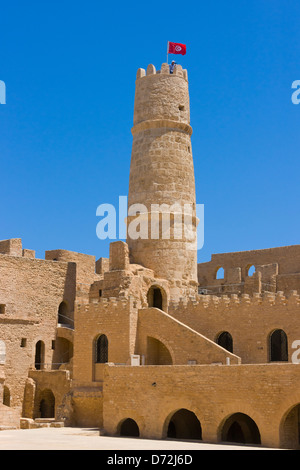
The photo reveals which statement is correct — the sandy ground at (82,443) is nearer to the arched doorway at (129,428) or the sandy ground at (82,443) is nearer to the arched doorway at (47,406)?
the arched doorway at (129,428)

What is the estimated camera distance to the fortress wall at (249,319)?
27.4 m

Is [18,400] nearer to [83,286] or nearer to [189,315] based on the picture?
[83,286]

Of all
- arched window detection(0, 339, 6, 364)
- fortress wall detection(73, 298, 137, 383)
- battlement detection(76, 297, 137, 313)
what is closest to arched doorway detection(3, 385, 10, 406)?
arched window detection(0, 339, 6, 364)

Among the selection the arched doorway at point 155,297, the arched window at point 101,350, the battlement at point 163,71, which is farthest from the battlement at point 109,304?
the battlement at point 163,71

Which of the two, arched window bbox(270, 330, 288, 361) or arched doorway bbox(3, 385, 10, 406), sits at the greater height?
arched window bbox(270, 330, 288, 361)

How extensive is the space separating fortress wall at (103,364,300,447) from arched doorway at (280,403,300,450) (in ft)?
0.73

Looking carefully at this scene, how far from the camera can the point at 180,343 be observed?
2873cm

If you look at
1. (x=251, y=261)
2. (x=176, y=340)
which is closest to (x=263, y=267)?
(x=251, y=261)

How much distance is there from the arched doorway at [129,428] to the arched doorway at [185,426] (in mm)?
1276

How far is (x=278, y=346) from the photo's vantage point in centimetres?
2797

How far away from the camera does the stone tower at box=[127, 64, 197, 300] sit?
1313 inches

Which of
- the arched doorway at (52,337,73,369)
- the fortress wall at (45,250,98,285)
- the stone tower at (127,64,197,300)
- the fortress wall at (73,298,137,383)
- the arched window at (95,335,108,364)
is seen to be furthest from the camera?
the fortress wall at (45,250,98,285)

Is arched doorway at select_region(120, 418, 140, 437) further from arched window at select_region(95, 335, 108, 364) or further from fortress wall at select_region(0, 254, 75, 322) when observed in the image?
fortress wall at select_region(0, 254, 75, 322)

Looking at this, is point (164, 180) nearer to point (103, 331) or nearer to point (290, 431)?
point (103, 331)
